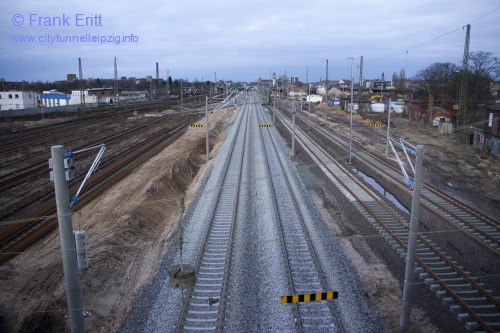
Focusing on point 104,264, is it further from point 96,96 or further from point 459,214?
point 96,96

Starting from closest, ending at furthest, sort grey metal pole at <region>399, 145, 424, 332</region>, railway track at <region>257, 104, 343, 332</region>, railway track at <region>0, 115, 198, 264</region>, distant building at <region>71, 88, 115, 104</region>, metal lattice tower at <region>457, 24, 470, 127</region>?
grey metal pole at <region>399, 145, 424, 332</region>, railway track at <region>257, 104, 343, 332</region>, railway track at <region>0, 115, 198, 264</region>, metal lattice tower at <region>457, 24, 470, 127</region>, distant building at <region>71, 88, 115, 104</region>

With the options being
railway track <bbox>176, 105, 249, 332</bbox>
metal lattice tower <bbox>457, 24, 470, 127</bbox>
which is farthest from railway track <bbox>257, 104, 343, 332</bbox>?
metal lattice tower <bbox>457, 24, 470, 127</bbox>

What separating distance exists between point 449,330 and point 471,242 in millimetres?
6084

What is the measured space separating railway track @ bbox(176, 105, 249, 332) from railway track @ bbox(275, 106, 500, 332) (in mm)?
5422

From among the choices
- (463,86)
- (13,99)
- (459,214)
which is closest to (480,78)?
(463,86)

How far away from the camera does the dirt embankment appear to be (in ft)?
31.9

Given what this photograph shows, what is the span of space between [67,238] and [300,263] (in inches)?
278

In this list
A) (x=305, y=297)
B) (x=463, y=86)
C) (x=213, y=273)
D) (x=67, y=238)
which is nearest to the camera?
(x=67, y=238)

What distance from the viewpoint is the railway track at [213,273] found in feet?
31.2

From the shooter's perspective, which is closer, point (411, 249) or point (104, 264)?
point (411, 249)

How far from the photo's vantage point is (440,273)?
39.0ft

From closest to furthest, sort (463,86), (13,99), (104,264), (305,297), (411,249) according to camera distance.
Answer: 1. (305,297)
2. (411,249)
3. (104,264)
4. (463,86)
5. (13,99)

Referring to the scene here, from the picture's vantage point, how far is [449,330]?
9.23m

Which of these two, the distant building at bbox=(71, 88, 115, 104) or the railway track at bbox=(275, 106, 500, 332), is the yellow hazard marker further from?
the distant building at bbox=(71, 88, 115, 104)
